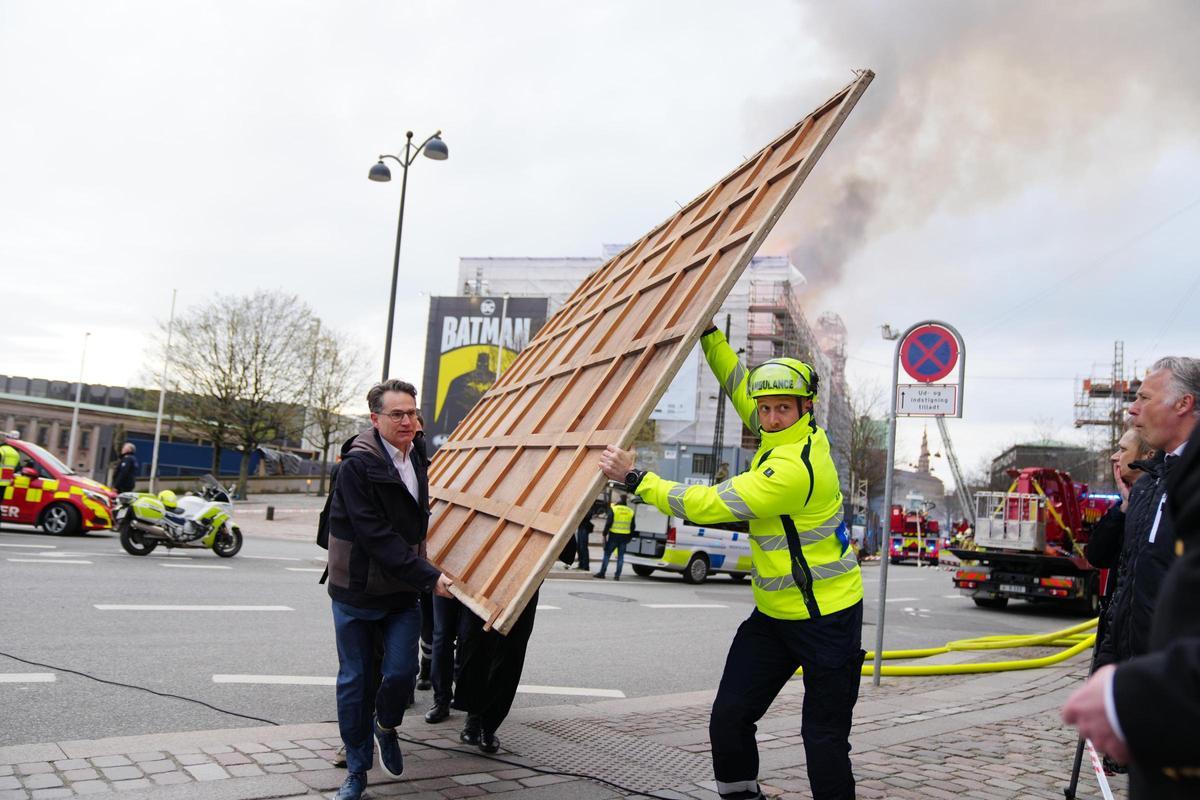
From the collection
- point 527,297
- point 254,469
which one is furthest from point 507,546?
point 527,297

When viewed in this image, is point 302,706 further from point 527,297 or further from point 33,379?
point 33,379

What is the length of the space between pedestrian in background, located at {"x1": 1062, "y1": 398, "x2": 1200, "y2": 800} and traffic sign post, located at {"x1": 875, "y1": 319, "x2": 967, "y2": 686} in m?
6.30

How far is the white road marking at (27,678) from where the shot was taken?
239 inches

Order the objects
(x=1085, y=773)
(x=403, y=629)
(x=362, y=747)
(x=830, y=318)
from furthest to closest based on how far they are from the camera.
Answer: (x=830, y=318) < (x=1085, y=773) < (x=403, y=629) < (x=362, y=747)

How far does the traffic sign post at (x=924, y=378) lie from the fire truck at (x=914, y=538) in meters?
31.9

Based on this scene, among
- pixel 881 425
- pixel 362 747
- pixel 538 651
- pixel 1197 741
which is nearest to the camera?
pixel 1197 741

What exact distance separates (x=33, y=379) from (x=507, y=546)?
106452 millimetres

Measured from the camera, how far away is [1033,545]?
16.8 metres

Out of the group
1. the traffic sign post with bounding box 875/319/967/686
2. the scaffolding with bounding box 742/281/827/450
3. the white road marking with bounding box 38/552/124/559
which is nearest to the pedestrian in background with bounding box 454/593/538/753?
the traffic sign post with bounding box 875/319/967/686

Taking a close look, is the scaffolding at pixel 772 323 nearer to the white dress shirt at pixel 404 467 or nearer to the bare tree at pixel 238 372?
the bare tree at pixel 238 372

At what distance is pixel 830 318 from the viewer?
9200 cm

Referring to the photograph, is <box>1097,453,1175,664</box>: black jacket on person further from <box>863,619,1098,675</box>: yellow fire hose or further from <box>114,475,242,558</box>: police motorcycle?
<box>114,475,242,558</box>: police motorcycle

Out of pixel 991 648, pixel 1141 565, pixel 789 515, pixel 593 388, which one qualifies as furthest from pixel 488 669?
pixel 991 648

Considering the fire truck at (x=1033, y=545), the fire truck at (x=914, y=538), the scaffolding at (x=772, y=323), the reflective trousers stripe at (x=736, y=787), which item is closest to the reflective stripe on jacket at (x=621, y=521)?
the fire truck at (x=1033, y=545)
